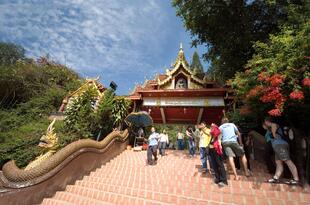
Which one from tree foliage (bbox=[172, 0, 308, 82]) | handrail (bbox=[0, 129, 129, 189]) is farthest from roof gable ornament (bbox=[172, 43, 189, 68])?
handrail (bbox=[0, 129, 129, 189])

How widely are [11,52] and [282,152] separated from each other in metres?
40.9

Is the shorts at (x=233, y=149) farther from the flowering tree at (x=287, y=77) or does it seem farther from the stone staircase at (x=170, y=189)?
the flowering tree at (x=287, y=77)

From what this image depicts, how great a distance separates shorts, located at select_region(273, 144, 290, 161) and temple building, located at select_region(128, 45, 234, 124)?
7.73 metres

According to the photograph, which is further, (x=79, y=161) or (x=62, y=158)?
(x=79, y=161)

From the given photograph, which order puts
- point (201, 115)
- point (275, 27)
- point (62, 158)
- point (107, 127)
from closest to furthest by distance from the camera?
point (62, 158)
point (275, 27)
point (107, 127)
point (201, 115)

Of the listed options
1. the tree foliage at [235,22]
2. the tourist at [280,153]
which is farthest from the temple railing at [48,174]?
the tree foliage at [235,22]

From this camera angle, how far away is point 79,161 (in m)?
7.55

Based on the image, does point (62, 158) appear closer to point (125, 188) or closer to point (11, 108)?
point (125, 188)

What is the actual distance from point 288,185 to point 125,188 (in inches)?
154

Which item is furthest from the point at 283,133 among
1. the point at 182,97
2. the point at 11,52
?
the point at 11,52

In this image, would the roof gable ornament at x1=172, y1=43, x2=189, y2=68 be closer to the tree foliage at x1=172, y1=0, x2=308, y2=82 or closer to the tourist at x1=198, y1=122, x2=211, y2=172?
the tree foliage at x1=172, y1=0, x2=308, y2=82

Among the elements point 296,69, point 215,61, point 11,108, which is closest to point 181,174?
point 296,69

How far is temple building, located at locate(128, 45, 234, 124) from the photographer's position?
1437 centimetres

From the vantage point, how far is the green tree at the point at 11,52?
34.6 metres
